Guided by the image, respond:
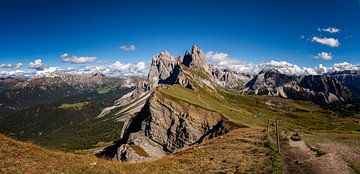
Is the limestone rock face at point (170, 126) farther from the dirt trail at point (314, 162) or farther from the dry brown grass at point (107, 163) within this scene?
the dry brown grass at point (107, 163)

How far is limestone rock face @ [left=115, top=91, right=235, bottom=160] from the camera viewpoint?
99.8m

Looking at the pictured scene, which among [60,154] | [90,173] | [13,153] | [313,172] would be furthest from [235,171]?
[13,153]

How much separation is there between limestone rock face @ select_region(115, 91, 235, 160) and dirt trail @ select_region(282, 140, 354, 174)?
5808 centimetres

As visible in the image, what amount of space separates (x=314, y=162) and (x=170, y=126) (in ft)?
258

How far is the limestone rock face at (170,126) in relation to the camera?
99750mm

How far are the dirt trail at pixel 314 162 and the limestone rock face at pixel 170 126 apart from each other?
58075 mm

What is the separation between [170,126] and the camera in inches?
→ 4186

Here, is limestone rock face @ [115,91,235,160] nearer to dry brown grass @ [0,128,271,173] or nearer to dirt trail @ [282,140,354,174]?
dirt trail @ [282,140,354,174]

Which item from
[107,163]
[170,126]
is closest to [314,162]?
[107,163]

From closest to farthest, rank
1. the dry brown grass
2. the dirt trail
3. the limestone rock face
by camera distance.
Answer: the dry brown grass < the dirt trail < the limestone rock face

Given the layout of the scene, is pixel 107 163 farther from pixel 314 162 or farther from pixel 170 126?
pixel 170 126

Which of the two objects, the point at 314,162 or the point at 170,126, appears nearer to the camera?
the point at 314,162

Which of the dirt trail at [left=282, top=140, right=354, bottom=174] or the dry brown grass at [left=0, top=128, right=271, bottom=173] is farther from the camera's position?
the dirt trail at [left=282, top=140, right=354, bottom=174]

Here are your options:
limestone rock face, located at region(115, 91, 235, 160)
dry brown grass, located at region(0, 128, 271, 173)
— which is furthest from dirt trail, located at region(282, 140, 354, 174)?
limestone rock face, located at region(115, 91, 235, 160)
